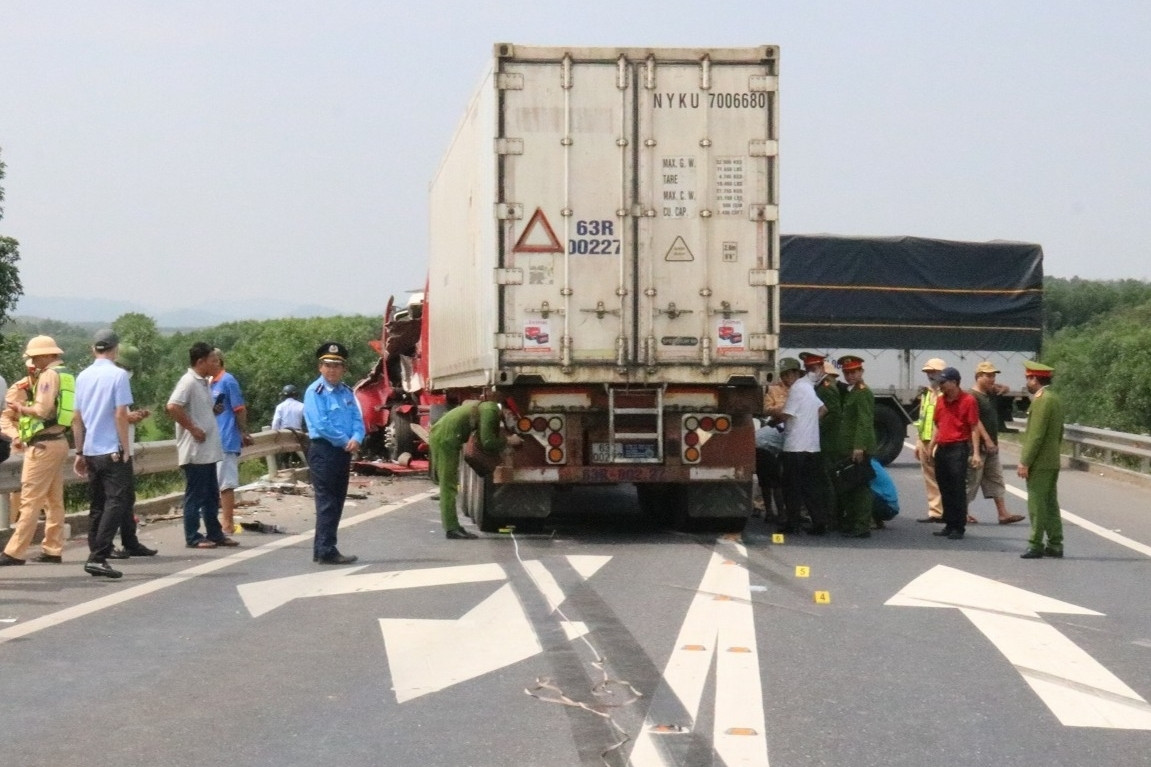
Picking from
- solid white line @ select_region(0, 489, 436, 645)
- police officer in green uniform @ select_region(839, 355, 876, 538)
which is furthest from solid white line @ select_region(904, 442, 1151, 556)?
solid white line @ select_region(0, 489, 436, 645)

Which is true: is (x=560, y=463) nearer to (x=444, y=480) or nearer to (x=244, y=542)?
(x=444, y=480)

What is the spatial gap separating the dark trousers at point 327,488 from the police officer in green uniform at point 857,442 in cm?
487

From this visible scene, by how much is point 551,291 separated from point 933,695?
23.8 ft

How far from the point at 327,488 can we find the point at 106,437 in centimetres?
169

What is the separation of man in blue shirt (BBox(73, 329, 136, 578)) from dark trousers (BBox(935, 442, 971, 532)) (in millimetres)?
7440

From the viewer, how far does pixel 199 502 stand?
46.2ft

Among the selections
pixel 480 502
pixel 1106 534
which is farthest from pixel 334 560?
pixel 1106 534

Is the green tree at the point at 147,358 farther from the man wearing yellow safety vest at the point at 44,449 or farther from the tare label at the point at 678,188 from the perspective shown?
the man wearing yellow safety vest at the point at 44,449

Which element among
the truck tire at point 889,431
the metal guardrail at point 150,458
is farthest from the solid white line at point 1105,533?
the metal guardrail at point 150,458

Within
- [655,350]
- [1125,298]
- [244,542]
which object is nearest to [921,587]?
[655,350]

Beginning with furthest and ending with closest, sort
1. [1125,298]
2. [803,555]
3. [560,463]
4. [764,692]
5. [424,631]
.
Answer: [1125,298]
[560,463]
[803,555]
[424,631]
[764,692]

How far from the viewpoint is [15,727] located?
21.8 feet

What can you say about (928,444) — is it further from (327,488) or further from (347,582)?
(347,582)

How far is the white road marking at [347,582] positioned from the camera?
35.0ft
